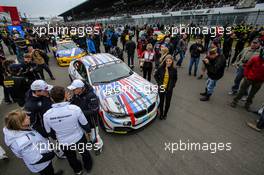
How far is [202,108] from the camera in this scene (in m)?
4.23

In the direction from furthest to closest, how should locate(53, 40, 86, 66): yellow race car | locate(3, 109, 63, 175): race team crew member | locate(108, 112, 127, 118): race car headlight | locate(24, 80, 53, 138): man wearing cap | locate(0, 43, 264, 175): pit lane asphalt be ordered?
locate(53, 40, 86, 66): yellow race car → locate(108, 112, 127, 118): race car headlight → locate(0, 43, 264, 175): pit lane asphalt → locate(24, 80, 53, 138): man wearing cap → locate(3, 109, 63, 175): race team crew member

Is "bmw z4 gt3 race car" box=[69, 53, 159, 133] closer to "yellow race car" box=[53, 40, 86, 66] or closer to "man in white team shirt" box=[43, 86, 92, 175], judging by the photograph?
"man in white team shirt" box=[43, 86, 92, 175]

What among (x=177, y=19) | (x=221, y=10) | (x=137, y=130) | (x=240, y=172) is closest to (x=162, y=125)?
(x=137, y=130)

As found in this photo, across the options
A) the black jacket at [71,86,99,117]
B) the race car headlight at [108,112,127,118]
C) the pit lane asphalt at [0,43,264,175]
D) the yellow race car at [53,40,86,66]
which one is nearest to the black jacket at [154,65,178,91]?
the pit lane asphalt at [0,43,264,175]

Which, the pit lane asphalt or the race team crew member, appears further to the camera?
the pit lane asphalt

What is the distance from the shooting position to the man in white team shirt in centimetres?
181

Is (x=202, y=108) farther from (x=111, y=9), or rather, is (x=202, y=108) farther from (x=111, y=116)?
(x=111, y=9)

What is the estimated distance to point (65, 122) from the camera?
6.06 feet

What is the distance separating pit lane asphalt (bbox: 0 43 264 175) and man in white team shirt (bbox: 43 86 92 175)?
0.87 m

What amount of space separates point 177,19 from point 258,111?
25132 mm

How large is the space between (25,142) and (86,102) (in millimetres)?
983

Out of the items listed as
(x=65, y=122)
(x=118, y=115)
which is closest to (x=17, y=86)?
(x=65, y=122)

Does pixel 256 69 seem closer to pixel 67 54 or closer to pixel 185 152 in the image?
pixel 185 152

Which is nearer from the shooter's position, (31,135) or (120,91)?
(31,135)
